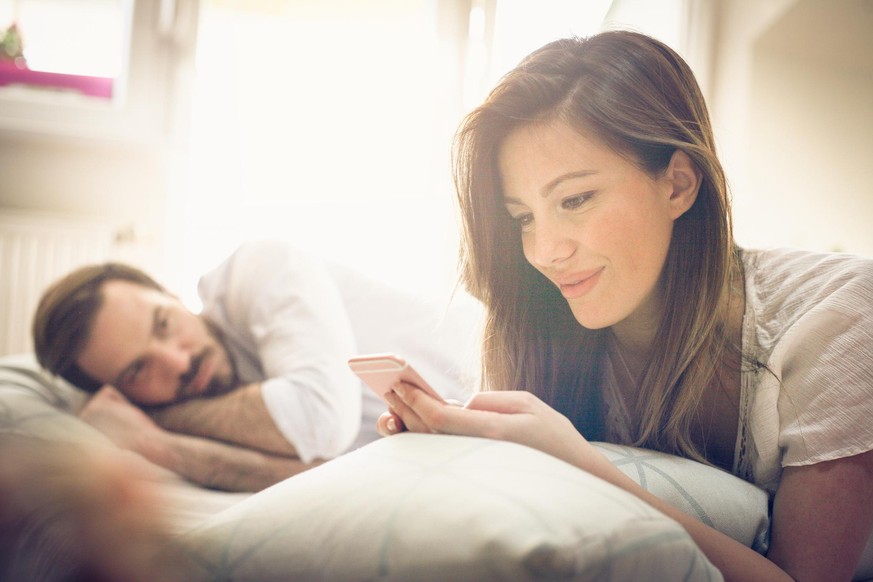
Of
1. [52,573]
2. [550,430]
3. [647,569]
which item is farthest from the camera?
[550,430]

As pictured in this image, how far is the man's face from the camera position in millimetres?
1478

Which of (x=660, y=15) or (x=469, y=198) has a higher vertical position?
(x=660, y=15)

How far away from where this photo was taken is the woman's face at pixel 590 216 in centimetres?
93

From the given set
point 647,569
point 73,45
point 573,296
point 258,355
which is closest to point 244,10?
point 73,45

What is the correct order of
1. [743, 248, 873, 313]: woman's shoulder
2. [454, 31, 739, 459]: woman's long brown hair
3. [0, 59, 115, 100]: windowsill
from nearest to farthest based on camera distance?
[743, 248, 873, 313]: woman's shoulder
[454, 31, 739, 459]: woman's long brown hair
[0, 59, 115, 100]: windowsill

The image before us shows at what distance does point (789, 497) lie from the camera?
755mm

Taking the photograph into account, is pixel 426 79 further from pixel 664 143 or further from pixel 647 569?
pixel 647 569

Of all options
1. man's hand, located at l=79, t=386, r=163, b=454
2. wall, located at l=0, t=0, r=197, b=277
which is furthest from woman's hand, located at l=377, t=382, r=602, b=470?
wall, located at l=0, t=0, r=197, b=277

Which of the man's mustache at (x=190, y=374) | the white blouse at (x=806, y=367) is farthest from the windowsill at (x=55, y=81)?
the white blouse at (x=806, y=367)

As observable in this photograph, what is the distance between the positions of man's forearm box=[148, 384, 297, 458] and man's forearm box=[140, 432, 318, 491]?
2cm

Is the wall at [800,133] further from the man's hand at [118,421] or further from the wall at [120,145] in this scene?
the man's hand at [118,421]

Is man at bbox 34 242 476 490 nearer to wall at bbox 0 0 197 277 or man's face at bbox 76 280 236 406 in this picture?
man's face at bbox 76 280 236 406

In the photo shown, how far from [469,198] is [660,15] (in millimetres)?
1933

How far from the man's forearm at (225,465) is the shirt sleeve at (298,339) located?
0.05m
